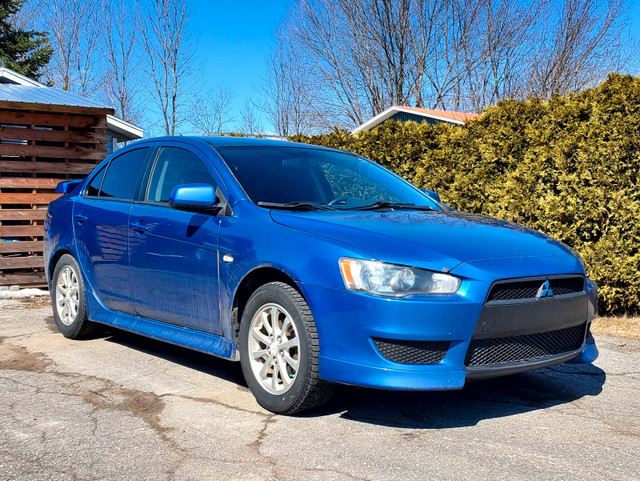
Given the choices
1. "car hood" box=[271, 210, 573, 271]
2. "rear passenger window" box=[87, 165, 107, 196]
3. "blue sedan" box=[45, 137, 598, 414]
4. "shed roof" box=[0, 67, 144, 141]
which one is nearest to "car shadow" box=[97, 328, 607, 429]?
"blue sedan" box=[45, 137, 598, 414]

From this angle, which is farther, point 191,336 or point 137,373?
point 137,373

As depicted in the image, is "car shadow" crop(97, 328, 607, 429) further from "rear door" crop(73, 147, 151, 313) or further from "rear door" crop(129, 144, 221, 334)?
"rear door" crop(73, 147, 151, 313)

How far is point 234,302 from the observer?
4.32 m

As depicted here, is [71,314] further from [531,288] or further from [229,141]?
[531,288]

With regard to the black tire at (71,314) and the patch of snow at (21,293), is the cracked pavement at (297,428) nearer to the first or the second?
the black tire at (71,314)

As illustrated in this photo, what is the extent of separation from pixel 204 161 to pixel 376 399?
199 cm

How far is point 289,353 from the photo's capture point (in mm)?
4016

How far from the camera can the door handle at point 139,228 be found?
16.6ft

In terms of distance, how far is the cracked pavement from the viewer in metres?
3.27

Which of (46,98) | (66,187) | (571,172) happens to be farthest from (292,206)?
(46,98)

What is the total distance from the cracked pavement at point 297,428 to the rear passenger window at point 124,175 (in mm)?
1346

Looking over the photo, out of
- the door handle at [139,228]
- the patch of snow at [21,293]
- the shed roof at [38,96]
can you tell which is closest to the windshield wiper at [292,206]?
the door handle at [139,228]

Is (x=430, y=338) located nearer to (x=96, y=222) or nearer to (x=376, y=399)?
(x=376, y=399)

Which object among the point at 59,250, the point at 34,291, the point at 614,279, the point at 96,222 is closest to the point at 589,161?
the point at 614,279
